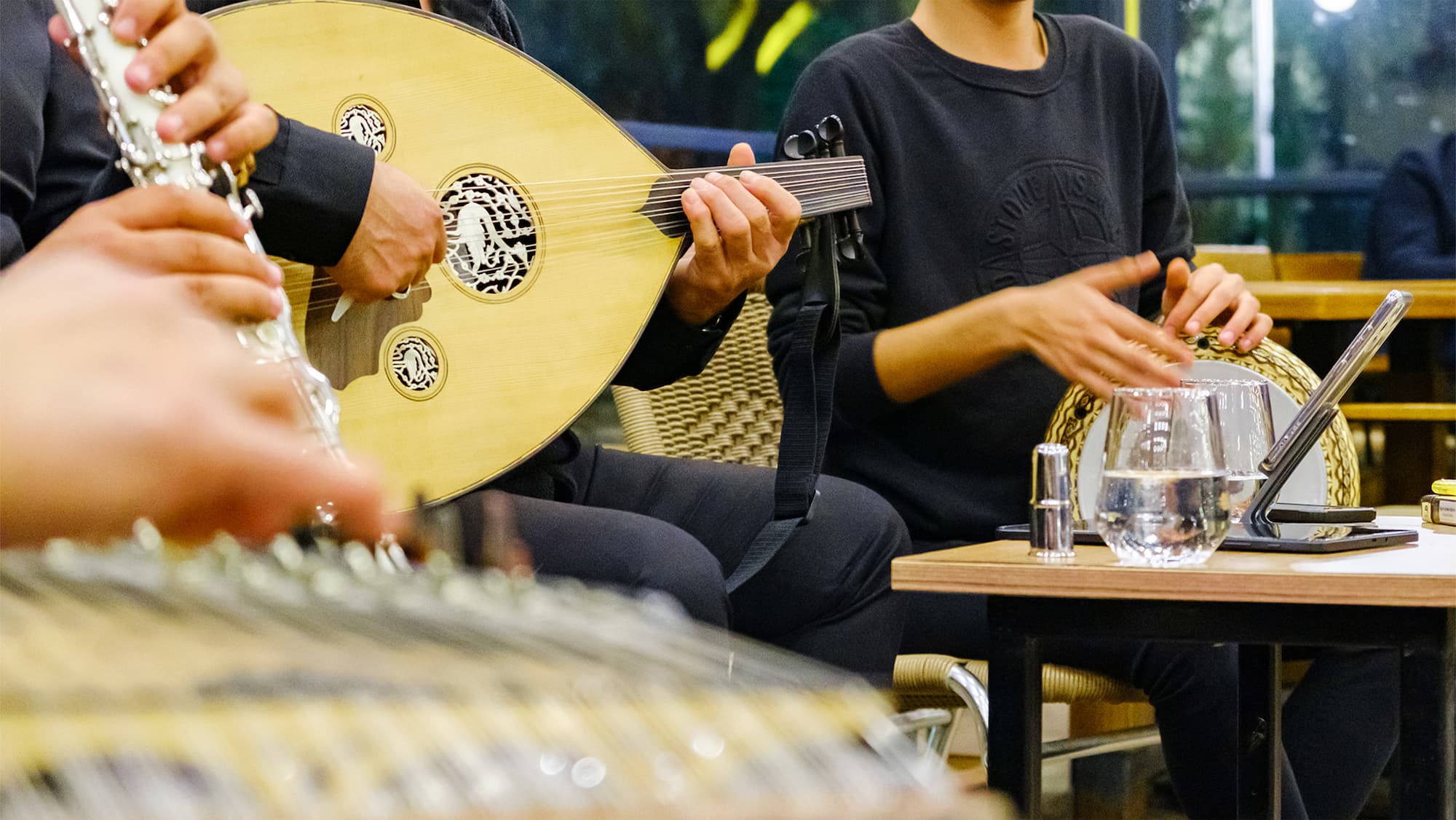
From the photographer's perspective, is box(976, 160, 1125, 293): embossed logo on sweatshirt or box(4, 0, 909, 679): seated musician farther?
box(976, 160, 1125, 293): embossed logo on sweatshirt

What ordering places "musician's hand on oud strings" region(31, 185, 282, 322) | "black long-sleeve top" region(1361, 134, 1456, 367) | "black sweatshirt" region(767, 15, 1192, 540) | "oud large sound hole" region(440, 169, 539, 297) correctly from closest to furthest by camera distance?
"musician's hand on oud strings" region(31, 185, 282, 322) < "oud large sound hole" region(440, 169, 539, 297) < "black sweatshirt" region(767, 15, 1192, 540) < "black long-sleeve top" region(1361, 134, 1456, 367)

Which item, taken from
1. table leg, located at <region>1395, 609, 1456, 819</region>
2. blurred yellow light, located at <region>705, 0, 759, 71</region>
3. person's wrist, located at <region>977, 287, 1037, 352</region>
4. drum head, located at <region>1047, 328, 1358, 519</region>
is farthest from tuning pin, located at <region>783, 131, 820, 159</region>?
blurred yellow light, located at <region>705, 0, 759, 71</region>

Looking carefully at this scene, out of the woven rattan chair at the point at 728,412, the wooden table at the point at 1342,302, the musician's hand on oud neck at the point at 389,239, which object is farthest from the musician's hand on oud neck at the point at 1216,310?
the wooden table at the point at 1342,302

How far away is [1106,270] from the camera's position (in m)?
1.73

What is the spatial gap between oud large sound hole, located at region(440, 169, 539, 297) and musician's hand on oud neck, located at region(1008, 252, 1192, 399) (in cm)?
59

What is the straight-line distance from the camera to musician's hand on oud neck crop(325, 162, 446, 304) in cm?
127

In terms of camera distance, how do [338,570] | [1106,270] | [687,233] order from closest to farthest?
[338,570]
[687,233]
[1106,270]

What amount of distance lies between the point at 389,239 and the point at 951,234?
968 millimetres

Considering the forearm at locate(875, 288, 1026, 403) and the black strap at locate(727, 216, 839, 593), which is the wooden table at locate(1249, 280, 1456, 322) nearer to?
the forearm at locate(875, 288, 1026, 403)

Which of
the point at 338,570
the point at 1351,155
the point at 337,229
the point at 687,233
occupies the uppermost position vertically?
the point at 338,570

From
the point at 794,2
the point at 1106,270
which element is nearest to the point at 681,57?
the point at 794,2

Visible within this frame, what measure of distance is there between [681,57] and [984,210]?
1632mm

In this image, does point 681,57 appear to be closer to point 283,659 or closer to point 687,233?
point 687,233

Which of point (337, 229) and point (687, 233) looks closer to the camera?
point (337, 229)
